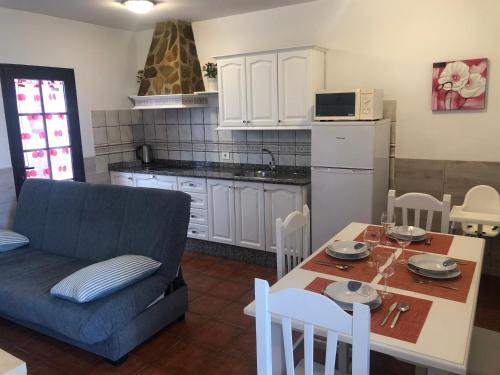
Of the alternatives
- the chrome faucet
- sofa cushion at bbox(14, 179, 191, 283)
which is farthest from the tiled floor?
the chrome faucet

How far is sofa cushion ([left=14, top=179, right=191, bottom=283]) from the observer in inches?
108

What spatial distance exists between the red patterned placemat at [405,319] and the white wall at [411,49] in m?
2.23

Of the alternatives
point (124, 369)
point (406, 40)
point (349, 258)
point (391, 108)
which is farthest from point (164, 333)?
point (406, 40)

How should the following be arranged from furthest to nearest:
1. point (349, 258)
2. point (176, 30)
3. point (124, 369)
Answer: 1. point (176, 30)
2. point (124, 369)
3. point (349, 258)

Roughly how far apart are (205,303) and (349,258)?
1573 mm

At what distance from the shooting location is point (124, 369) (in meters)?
2.41

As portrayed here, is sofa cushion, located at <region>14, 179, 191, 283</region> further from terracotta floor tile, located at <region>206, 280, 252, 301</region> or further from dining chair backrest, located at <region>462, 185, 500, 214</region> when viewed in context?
dining chair backrest, located at <region>462, 185, 500, 214</region>

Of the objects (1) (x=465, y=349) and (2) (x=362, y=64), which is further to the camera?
(2) (x=362, y=64)

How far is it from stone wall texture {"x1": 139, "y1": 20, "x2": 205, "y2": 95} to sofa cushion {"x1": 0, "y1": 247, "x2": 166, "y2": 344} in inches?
90.7

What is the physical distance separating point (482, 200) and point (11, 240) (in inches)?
150

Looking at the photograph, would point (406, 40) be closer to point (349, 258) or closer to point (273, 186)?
point (273, 186)

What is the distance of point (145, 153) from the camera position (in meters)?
5.10

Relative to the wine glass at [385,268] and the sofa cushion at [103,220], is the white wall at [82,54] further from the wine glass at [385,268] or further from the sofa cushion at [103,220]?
the wine glass at [385,268]

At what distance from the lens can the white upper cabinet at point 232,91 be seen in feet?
12.9
